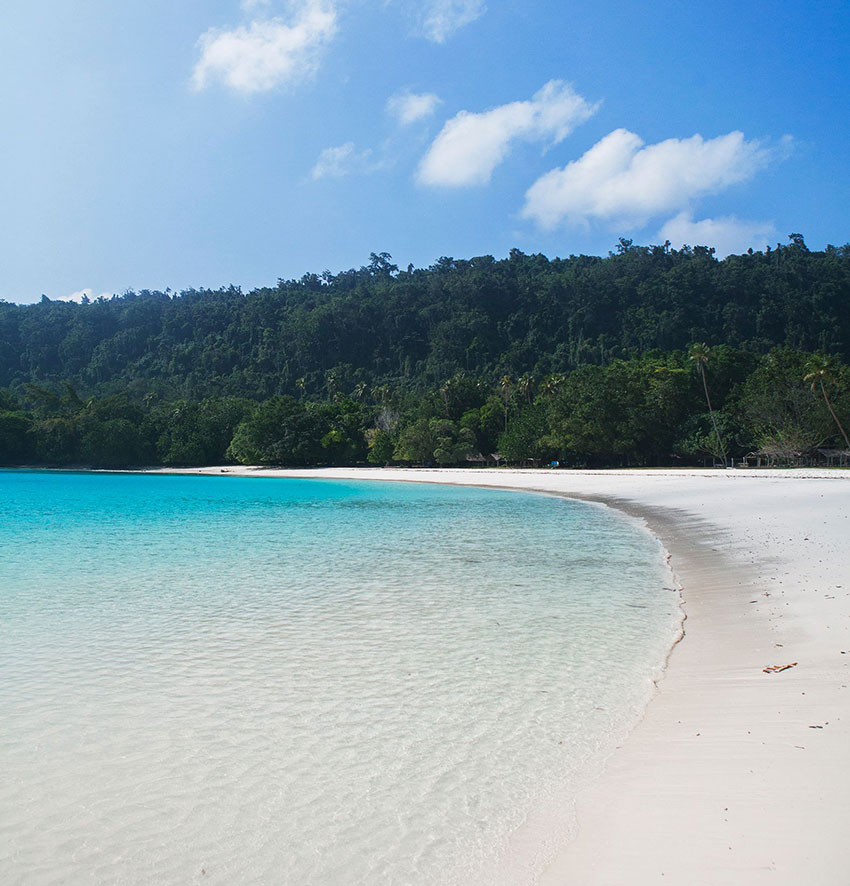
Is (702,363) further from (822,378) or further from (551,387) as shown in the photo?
(551,387)

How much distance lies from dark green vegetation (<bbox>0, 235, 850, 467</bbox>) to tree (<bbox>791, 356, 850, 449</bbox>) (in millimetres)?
297

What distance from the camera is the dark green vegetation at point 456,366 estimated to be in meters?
63.9

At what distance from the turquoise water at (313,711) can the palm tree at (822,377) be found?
46711mm

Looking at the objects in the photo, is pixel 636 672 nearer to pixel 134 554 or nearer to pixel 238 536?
pixel 134 554

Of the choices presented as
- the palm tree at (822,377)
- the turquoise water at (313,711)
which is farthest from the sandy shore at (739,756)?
the palm tree at (822,377)

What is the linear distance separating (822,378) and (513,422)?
28004 millimetres

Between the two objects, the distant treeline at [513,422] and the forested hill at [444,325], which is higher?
the forested hill at [444,325]

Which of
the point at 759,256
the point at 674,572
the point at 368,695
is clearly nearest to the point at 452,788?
the point at 368,695

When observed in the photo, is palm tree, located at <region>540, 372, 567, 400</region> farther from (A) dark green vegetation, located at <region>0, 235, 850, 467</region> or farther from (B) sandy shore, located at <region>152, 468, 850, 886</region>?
(B) sandy shore, located at <region>152, 468, 850, 886</region>

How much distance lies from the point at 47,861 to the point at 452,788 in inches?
95.5

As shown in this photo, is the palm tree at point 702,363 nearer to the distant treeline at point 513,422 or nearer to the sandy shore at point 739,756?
the distant treeline at point 513,422

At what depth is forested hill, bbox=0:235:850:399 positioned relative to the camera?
121 metres

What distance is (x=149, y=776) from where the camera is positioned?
5051 mm

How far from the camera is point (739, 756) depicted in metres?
4.75
